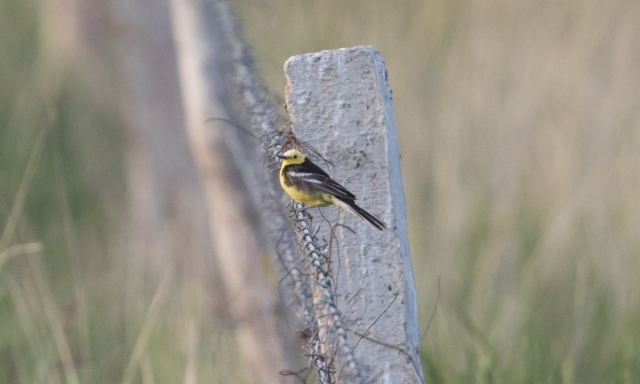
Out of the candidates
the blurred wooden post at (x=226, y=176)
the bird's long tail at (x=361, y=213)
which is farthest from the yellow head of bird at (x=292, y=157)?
the blurred wooden post at (x=226, y=176)

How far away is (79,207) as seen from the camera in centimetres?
477

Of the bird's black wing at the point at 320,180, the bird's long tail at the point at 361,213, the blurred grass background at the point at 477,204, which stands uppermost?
the bird's black wing at the point at 320,180

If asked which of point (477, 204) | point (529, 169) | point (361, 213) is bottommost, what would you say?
point (477, 204)

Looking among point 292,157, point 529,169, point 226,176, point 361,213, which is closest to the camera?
point 361,213

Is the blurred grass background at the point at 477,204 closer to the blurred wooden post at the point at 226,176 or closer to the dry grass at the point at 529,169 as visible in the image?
the dry grass at the point at 529,169

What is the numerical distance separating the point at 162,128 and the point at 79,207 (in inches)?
51.5

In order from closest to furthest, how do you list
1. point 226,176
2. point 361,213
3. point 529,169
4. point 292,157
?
point 361,213 < point 292,157 < point 226,176 < point 529,169

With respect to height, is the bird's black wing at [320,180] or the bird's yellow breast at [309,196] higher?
the bird's black wing at [320,180]

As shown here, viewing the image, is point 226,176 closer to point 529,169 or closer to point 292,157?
point 529,169

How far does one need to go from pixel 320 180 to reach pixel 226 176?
161cm

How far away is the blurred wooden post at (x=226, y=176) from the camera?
2484 mm

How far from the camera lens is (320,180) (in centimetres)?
105

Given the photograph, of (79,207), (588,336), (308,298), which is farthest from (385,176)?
(79,207)

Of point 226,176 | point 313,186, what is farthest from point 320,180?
point 226,176
